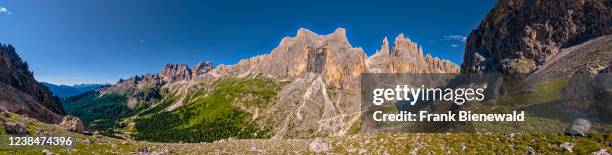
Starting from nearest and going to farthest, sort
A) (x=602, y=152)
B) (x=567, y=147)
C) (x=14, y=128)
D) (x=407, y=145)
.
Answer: (x=602, y=152), (x=567, y=147), (x=14, y=128), (x=407, y=145)

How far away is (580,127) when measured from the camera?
36.2 m

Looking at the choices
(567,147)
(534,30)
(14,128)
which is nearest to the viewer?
(567,147)

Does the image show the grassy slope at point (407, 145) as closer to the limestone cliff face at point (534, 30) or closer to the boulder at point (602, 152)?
the boulder at point (602, 152)

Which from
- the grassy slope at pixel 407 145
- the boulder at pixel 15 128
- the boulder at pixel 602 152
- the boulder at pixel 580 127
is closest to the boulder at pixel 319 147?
the grassy slope at pixel 407 145

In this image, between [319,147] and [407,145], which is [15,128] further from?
[407,145]

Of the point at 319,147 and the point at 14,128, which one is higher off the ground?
the point at 14,128

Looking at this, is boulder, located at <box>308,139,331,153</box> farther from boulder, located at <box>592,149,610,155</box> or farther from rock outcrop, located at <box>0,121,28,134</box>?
rock outcrop, located at <box>0,121,28,134</box>

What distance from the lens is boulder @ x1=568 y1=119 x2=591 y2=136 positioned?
35569mm

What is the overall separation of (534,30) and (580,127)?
4736cm

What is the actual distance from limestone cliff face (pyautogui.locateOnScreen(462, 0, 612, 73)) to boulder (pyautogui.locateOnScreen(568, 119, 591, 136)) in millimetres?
30900

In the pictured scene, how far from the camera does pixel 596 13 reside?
6725 centimetres

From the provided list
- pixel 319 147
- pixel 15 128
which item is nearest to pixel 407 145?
pixel 319 147

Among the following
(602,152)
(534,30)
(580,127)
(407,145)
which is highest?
(534,30)

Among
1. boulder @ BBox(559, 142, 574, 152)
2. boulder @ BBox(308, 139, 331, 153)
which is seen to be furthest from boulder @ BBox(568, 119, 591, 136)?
boulder @ BBox(308, 139, 331, 153)
